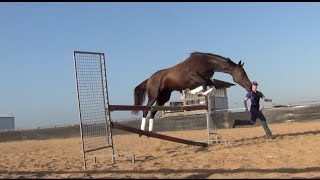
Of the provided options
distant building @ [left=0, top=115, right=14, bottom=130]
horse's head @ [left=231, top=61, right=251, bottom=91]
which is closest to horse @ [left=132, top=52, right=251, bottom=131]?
horse's head @ [left=231, top=61, right=251, bottom=91]

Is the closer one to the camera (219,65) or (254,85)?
(219,65)

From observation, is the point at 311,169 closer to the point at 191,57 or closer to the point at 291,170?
the point at 291,170

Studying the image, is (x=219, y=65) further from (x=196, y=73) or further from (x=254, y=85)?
(x=254, y=85)

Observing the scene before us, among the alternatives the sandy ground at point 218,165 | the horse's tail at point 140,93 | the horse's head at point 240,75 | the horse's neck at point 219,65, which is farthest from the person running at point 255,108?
the horse's tail at point 140,93

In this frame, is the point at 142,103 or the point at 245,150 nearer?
the point at 245,150

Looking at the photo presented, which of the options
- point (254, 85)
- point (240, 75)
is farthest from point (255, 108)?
point (240, 75)

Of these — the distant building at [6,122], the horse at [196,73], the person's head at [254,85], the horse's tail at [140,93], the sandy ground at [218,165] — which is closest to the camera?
the sandy ground at [218,165]

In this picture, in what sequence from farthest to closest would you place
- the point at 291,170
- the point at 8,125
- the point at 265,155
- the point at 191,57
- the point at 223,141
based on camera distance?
the point at 8,125, the point at 223,141, the point at 191,57, the point at 265,155, the point at 291,170

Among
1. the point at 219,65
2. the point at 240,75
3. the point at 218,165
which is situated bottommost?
the point at 218,165

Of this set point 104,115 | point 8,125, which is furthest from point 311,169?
point 8,125

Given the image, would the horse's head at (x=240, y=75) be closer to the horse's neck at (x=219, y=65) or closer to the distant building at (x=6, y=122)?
the horse's neck at (x=219, y=65)

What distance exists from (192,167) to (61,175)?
2079 mm

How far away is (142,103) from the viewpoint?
484 inches

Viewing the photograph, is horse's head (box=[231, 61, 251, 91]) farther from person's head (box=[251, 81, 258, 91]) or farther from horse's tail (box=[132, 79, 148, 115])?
horse's tail (box=[132, 79, 148, 115])
